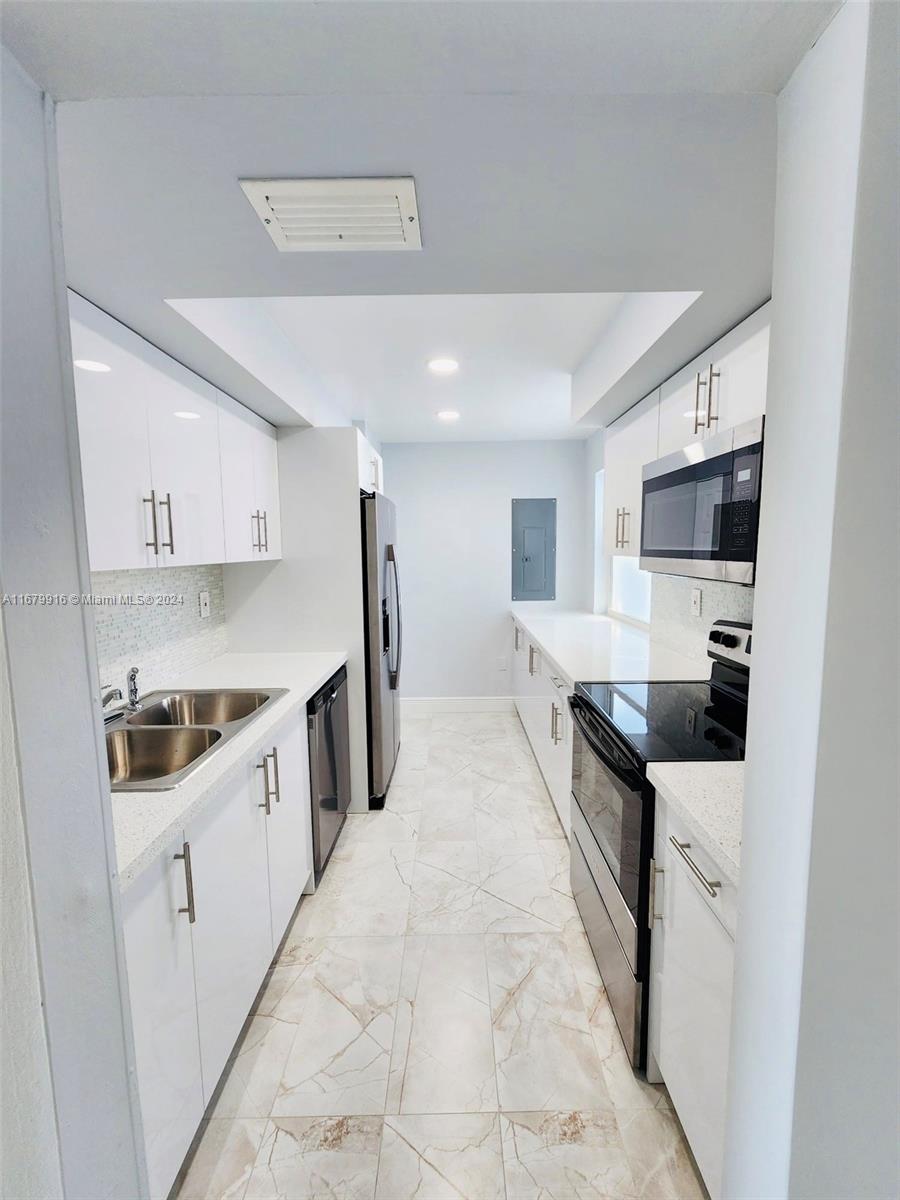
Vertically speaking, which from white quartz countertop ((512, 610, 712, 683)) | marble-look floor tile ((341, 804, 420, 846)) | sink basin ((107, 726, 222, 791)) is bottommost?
marble-look floor tile ((341, 804, 420, 846))

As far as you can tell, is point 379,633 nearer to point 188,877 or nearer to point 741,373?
point 188,877

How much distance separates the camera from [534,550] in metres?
4.65

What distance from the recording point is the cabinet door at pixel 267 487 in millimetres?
2551

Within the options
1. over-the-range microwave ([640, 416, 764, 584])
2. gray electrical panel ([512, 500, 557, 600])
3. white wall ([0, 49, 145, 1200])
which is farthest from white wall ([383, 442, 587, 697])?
white wall ([0, 49, 145, 1200])

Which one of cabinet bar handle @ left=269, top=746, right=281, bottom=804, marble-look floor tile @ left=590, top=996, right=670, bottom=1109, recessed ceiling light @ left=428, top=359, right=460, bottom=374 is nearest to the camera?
marble-look floor tile @ left=590, top=996, right=670, bottom=1109

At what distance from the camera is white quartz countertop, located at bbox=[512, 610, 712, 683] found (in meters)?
2.28

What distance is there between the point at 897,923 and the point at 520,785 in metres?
2.92

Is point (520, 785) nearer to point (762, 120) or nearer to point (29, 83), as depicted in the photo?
point (762, 120)

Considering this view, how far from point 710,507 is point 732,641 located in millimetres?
598

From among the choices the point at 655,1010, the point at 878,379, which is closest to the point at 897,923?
the point at 878,379

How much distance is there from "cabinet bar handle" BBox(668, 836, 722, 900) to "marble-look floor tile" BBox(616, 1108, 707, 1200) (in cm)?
78

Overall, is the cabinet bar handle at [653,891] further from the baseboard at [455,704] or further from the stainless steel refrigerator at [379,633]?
the baseboard at [455,704]

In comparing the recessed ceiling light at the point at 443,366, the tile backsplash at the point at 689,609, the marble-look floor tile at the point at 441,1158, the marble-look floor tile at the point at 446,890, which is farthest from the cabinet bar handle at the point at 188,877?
the recessed ceiling light at the point at 443,366

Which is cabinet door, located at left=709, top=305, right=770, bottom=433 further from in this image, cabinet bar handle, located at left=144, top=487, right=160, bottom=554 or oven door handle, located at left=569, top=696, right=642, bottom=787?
cabinet bar handle, located at left=144, top=487, right=160, bottom=554
